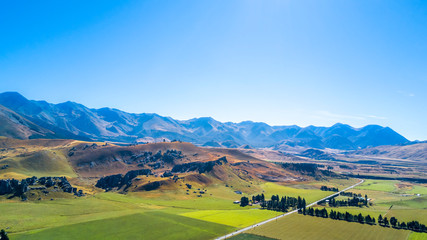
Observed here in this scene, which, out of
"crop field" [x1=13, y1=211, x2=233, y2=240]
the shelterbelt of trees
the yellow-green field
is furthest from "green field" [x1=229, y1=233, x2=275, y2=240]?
the shelterbelt of trees

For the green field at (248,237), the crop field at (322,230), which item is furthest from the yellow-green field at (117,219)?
the crop field at (322,230)

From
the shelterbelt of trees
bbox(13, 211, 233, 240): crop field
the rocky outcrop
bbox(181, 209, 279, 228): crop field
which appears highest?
the rocky outcrop

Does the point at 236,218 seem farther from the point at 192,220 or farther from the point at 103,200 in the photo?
the point at 103,200

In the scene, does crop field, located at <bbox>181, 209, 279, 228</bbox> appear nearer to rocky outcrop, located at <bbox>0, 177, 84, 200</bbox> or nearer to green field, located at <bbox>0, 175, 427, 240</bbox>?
green field, located at <bbox>0, 175, 427, 240</bbox>

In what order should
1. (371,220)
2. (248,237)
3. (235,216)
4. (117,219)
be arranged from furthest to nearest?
(235,216), (371,220), (117,219), (248,237)

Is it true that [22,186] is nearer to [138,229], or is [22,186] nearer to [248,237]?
[138,229]

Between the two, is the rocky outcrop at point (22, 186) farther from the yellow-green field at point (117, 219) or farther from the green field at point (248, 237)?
the green field at point (248, 237)

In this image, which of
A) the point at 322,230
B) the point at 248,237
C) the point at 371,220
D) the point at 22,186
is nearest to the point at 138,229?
the point at 248,237

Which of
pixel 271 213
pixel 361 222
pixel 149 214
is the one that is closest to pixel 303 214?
pixel 271 213

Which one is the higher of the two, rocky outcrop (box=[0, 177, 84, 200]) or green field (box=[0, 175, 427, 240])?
rocky outcrop (box=[0, 177, 84, 200])
